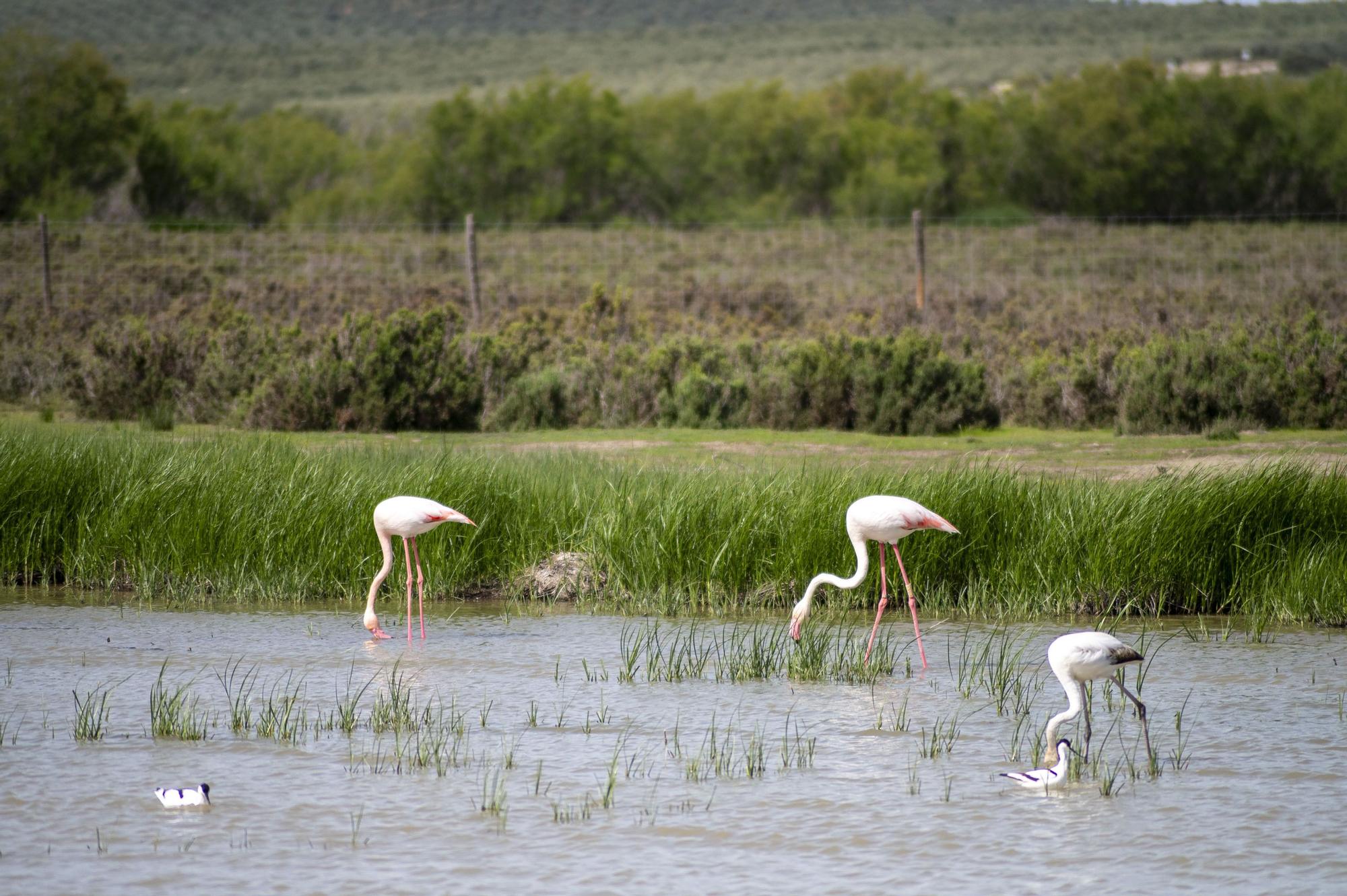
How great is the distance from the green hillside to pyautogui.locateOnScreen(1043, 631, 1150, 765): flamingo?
364ft

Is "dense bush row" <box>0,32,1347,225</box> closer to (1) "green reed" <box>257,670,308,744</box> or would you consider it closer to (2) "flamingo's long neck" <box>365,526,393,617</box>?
(2) "flamingo's long neck" <box>365,526,393,617</box>

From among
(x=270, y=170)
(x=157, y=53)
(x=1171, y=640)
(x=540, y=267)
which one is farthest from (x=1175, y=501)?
(x=157, y=53)

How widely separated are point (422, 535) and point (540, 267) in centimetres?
3549

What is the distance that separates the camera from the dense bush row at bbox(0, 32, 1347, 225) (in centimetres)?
6456

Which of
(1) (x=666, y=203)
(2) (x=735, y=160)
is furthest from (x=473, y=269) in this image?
(2) (x=735, y=160)

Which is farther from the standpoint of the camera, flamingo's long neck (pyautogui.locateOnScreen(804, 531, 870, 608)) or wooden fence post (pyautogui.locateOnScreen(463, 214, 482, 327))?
wooden fence post (pyautogui.locateOnScreen(463, 214, 482, 327))

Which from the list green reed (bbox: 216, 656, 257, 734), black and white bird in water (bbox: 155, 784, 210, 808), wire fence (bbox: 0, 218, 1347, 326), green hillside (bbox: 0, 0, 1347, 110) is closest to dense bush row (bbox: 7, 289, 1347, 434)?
wire fence (bbox: 0, 218, 1347, 326)

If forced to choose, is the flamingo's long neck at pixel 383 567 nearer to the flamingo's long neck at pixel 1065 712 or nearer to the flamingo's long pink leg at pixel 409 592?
the flamingo's long pink leg at pixel 409 592

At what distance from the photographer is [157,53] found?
12950cm

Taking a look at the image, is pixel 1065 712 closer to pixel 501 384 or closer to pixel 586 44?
pixel 501 384

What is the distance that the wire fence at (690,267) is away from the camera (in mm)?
35938

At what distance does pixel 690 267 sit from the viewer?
4794 centimetres

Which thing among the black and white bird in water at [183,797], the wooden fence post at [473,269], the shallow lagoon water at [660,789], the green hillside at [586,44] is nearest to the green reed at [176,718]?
the shallow lagoon water at [660,789]

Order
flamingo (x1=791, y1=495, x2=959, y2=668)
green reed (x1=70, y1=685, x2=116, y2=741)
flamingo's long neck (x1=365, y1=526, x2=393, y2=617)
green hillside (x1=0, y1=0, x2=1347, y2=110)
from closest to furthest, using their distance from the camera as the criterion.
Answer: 1. green reed (x1=70, y1=685, x2=116, y2=741)
2. flamingo (x1=791, y1=495, x2=959, y2=668)
3. flamingo's long neck (x1=365, y1=526, x2=393, y2=617)
4. green hillside (x1=0, y1=0, x2=1347, y2=110)
